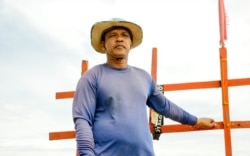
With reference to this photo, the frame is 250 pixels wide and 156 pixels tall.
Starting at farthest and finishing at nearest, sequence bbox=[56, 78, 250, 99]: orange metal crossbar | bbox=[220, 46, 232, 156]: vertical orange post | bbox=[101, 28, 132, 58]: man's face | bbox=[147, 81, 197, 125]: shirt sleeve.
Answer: bbox=[56, 78, 250, 99]: orange metal crossbar
bbox=[220, 46, 232, 156]: vertical orange post
bbox=[147, 81, 197, 125]: shirt sleeve
bbox=[101, 28, 132, 58]: man's face

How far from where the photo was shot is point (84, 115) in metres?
2.37

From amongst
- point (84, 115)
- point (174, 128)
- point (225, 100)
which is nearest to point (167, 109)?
point (84, 115)

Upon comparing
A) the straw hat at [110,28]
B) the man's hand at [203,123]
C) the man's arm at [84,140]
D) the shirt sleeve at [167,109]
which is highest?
the straw hat at [110,28]

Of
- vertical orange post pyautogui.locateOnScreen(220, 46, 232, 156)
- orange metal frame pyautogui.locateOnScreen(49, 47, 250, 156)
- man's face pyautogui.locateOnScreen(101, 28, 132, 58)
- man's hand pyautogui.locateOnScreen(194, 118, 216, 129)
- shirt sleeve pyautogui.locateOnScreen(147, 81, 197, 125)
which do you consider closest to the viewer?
man's face pyautogui.locateOnScreen(101, 28, 132, 58)

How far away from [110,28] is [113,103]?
59 cm

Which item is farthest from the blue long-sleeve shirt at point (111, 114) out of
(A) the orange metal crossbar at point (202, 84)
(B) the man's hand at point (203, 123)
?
(A) the orange metal crossbar at point (202, 84)

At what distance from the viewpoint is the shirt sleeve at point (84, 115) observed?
225 centimetres

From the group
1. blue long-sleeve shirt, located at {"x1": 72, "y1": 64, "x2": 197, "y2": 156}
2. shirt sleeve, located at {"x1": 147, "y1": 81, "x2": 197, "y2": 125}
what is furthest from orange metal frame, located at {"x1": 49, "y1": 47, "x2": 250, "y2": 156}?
blue long-sleeve shirt, located at {"x1": 72, "y1": 64, "x2": 197, "y2": 156}

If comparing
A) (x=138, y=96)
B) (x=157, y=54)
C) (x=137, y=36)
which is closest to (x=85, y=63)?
(x=157, y=54)

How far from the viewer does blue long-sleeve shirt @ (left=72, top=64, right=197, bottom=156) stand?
2354 mm

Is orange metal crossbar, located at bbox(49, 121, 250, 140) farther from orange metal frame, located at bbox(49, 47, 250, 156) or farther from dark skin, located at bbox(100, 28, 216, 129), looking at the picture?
dark skin, located at bbox(100, 28, 216, 129)

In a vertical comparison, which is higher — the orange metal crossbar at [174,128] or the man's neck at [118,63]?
the man's neck at [118,63]

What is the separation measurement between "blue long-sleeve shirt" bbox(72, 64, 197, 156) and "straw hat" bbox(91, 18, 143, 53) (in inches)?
11.2

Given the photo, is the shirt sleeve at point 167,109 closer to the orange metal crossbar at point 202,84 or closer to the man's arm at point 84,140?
the man's arm at point 84,140
